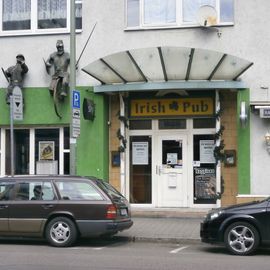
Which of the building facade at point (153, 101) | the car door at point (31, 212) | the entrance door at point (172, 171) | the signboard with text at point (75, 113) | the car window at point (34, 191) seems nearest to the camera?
the car door at point (31, 212)

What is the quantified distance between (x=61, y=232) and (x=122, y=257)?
1.86 meters

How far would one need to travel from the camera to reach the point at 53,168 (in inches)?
703

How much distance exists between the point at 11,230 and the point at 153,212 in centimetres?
548

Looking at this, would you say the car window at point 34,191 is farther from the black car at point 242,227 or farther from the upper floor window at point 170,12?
the upper floor window at point 170,12

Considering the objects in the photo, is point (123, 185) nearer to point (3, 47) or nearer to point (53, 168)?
point (53, 168)

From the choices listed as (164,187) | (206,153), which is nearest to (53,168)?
(164,187)

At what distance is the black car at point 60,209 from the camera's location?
11.9m

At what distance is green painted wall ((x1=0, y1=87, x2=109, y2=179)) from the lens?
1719 centimetres

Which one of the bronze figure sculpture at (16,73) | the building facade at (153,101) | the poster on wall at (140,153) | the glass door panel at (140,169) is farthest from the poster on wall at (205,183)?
the bronze figure sculpture at (16,73)

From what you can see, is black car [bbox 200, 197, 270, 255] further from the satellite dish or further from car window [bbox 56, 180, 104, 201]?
the satellite dish

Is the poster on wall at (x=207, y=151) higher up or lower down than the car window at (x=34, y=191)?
higher up

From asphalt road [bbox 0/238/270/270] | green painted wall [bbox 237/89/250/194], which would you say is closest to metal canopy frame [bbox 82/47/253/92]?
green painted wall [bbox 237/89/250/194]

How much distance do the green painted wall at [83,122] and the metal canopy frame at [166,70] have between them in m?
0.87

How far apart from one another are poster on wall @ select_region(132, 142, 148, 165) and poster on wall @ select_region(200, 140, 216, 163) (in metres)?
1.67
